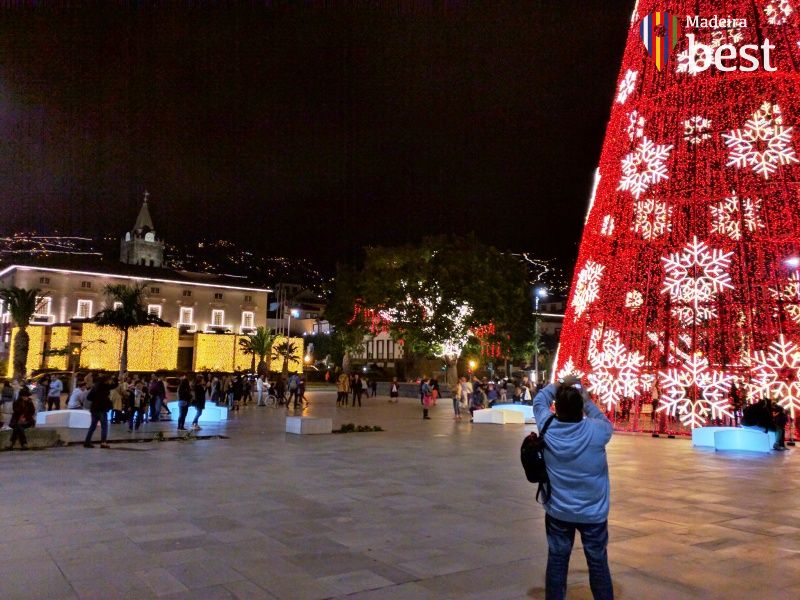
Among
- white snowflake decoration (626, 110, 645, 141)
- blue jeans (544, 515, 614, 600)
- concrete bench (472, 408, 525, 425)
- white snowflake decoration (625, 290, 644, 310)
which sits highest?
white snowflake decoration (626, 110, 645, 141)

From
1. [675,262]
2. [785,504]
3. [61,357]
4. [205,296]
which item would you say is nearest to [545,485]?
[785,504]

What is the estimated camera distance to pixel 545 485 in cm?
377

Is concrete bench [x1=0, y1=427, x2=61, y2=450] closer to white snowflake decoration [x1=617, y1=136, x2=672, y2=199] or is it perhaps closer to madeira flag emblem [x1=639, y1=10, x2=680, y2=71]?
white snowflake decoration [x1=617, y1=136, x2=672, y2=199]

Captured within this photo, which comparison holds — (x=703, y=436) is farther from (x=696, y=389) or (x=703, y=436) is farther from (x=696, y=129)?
(x=696, y=129)

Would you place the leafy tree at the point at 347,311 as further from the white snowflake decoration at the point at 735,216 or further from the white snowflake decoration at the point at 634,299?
the white snowflake decoration at the point at 735,216

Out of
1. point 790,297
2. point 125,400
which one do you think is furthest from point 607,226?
point 125,400

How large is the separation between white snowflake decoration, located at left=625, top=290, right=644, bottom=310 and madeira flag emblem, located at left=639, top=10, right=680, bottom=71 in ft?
17.6

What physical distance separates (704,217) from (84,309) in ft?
207

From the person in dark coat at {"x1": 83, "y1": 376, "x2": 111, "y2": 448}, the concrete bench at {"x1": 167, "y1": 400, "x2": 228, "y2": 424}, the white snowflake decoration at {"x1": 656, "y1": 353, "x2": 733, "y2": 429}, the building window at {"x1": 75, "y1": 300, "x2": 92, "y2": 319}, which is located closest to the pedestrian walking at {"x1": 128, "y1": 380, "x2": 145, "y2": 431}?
the concrete bench at {"x1": 167, "y1": 400, "x2": 228, "y2": 424}

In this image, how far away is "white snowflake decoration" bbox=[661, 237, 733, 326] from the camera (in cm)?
1376

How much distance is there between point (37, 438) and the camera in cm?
1314

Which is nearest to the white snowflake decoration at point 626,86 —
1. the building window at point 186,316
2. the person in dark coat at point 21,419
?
the person in dark coat at point 21,419

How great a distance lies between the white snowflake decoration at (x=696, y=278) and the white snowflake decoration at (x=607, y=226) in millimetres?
1617

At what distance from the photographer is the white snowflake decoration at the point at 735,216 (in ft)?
45.3
